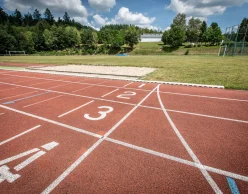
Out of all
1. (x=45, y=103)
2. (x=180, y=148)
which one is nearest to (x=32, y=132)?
(x=45, y=103)

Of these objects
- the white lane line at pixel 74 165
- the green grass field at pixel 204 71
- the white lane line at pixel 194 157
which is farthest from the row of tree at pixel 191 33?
the white lane line at pixel 74 165

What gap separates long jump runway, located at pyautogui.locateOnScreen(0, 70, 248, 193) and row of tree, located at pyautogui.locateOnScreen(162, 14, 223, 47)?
6593cm

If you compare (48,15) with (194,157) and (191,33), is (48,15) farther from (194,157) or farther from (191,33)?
(194,157)

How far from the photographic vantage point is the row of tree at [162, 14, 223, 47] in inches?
2608

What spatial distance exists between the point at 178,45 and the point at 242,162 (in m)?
72.2

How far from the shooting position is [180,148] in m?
4.18

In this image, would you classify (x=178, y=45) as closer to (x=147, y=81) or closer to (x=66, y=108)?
(x=147, y=81)

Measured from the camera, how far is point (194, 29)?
7500 cm

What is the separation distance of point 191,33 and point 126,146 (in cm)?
8503

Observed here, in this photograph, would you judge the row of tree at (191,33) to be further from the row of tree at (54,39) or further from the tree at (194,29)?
the row of tree at (54,39)

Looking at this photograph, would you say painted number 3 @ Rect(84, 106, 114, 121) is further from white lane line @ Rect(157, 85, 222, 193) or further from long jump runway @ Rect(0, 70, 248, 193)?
white lane line @ Rect(157, 85, 222, 193)

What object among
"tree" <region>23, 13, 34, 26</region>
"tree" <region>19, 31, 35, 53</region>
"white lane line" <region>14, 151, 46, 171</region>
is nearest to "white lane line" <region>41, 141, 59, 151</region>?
"white lane line" <region>14, 151, 46, 171</region>

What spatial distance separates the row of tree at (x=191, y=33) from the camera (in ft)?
217

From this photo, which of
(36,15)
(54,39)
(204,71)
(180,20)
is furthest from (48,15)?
(204,71)
